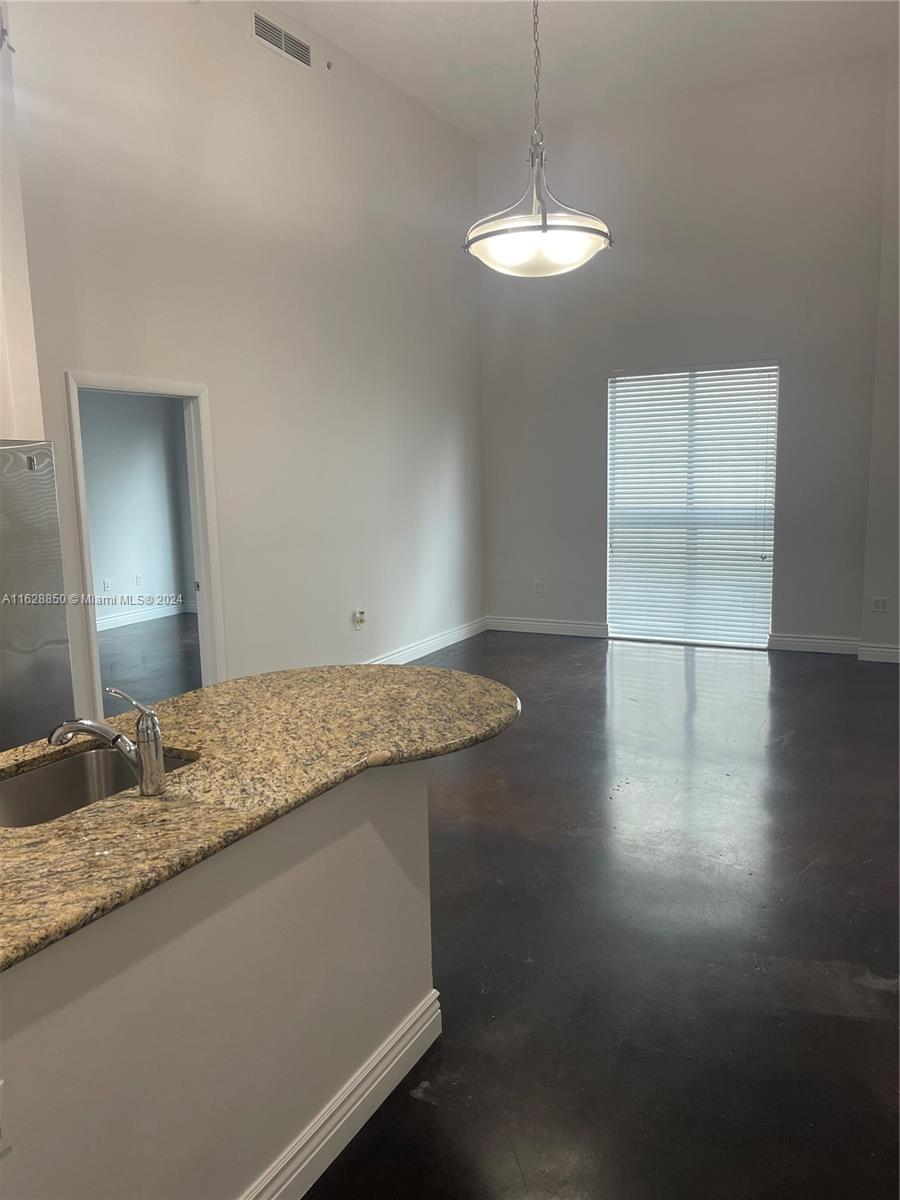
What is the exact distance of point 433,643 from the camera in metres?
7.10

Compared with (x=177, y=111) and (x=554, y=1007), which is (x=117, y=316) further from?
(x=554, y=1007)

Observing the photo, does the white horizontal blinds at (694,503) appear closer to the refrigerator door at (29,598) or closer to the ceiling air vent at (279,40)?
the ceiling air vent at (279,40)

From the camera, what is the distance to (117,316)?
415 centimetres

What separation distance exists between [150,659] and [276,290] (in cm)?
320

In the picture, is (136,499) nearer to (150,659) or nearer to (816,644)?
(150,659)

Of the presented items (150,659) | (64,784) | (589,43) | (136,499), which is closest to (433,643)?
(150,659)

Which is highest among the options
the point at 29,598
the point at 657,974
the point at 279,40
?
the point at 279,40

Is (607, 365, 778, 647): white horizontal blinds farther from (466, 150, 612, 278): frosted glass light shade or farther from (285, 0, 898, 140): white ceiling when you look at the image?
(466, 150, 612, 278): frosted glass light shade

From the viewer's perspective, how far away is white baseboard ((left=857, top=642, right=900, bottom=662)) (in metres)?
6.32

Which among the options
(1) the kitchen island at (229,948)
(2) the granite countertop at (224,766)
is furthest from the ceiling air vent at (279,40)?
(1) the kitchen island at (229,948)

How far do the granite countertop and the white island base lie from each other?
0.08 m

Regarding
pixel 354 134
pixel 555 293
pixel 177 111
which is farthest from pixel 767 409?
→ pixel 177 111

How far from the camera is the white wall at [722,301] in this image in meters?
6.15

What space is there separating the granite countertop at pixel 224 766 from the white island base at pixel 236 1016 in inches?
3.2
